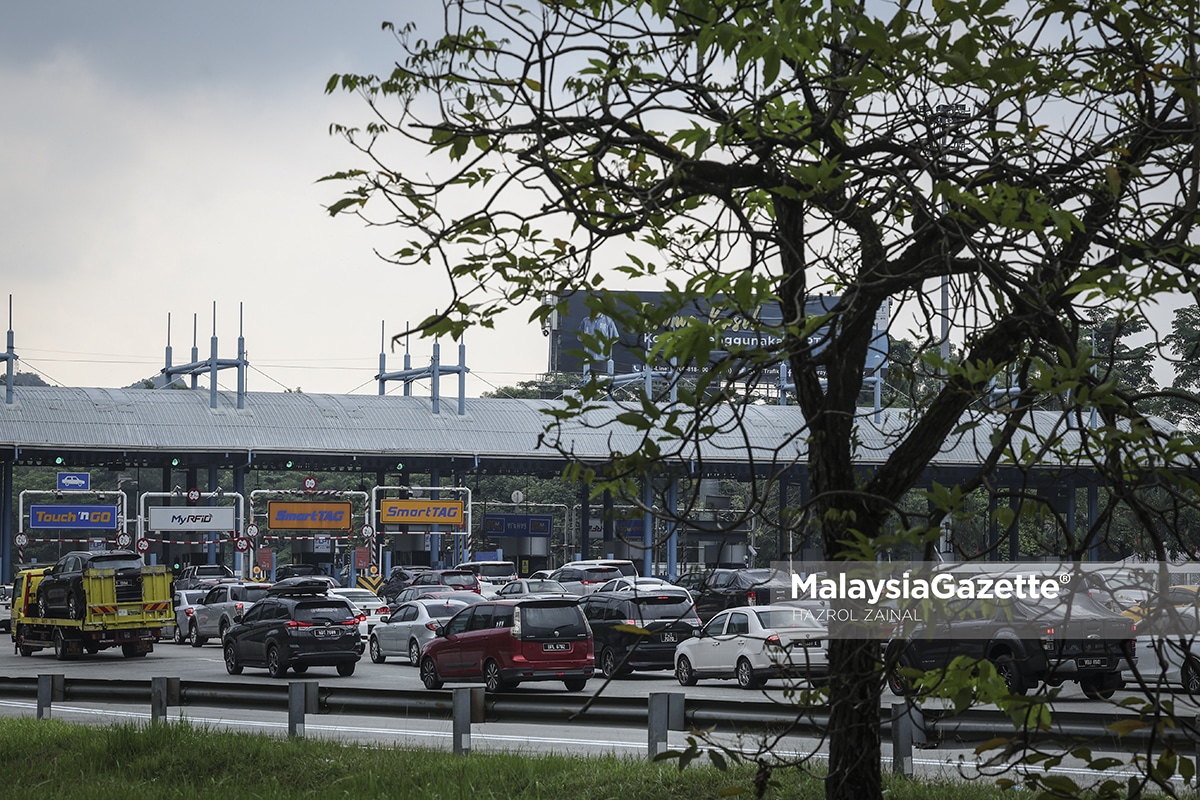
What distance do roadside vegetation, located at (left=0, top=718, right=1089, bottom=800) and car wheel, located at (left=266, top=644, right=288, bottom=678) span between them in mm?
13957

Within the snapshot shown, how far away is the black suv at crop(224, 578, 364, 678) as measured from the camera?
28188mm

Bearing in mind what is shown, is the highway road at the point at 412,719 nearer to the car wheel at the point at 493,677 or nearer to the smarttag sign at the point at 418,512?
the car wheel at the point at 493,677

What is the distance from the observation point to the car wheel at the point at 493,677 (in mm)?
24719

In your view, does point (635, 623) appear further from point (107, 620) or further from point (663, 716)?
point (663, 716)

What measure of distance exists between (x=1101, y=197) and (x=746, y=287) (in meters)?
2.48

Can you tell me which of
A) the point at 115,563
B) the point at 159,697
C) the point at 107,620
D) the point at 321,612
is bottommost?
the point at 107,620

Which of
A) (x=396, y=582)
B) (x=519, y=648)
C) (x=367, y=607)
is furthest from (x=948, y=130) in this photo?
(x=396, y=582)

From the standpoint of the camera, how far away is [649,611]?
29.8m

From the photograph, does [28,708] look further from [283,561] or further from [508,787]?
[283,561]

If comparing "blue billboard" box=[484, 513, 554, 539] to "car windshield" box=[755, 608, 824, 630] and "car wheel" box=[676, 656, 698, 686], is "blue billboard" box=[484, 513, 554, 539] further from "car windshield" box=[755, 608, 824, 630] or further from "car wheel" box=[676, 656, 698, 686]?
"car windshield" box=[755, 608, 824, 630]

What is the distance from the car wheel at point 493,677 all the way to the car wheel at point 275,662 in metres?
5.48

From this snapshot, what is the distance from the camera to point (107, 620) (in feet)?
110

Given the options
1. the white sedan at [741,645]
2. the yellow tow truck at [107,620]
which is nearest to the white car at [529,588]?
the yellow tow truck at [107,620]

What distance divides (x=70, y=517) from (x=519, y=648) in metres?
44.3
